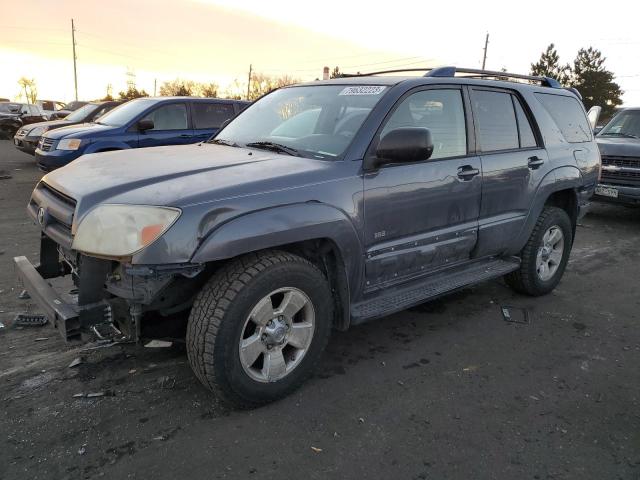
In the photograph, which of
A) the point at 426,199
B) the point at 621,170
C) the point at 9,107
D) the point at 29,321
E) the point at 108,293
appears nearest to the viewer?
the point at 108,293

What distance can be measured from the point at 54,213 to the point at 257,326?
1.35 metres

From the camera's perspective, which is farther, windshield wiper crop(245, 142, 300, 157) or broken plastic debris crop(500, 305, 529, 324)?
broken plastic debris crop(500, 305, 529, 324)

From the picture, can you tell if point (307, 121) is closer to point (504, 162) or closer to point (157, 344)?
point (504, 162)

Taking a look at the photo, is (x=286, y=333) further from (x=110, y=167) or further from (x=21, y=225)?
(x=21, y=225)

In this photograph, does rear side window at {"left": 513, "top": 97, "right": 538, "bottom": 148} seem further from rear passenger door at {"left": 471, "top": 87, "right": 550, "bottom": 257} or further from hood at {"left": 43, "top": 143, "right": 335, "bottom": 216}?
hood at {"left": 43, "top": 143, "right": 335, "bottom": 216}

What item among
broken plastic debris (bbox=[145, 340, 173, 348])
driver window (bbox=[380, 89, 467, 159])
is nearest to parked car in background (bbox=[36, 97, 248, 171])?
driver window (bbox=[380, 89, 467, 159])

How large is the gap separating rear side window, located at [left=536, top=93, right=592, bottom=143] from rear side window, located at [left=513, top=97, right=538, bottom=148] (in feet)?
1.12

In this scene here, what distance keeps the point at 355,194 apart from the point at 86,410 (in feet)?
6.46

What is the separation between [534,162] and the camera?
434 cm

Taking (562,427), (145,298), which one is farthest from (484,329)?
(145,298)

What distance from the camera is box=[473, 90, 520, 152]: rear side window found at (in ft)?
13.0

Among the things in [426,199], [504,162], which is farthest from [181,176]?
[504,162]

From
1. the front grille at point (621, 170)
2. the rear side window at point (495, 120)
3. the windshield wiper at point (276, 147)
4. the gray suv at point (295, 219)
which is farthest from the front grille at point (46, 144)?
the front grille at point (621, 170)

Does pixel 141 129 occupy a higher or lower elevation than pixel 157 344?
higher
